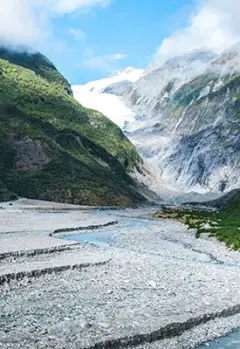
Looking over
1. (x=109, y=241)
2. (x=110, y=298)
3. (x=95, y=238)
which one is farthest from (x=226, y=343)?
(x=95, y=238)

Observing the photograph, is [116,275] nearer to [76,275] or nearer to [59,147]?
[76,275]

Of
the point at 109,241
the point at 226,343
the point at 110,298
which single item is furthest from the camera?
the point at 109,241

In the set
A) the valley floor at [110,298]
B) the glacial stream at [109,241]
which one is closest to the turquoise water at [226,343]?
the glacial stream at [109,241]

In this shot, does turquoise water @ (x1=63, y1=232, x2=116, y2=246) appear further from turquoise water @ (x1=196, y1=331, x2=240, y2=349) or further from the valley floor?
turquoise water @ (x1=196, y1=331, x2=240, y2=349)

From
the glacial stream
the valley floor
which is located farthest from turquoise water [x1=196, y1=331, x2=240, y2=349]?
the valley floor

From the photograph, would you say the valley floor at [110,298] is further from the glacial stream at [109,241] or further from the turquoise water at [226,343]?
the glacial stream at [109,241]

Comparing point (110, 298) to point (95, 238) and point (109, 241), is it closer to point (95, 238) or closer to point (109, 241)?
point (109, 241)
